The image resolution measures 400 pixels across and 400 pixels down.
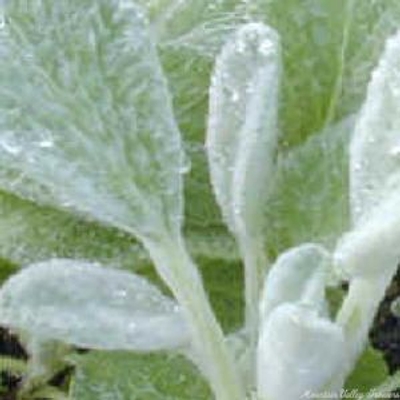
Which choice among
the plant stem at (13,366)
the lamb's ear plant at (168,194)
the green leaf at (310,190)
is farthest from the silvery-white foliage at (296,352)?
the plant stem at (13,366)

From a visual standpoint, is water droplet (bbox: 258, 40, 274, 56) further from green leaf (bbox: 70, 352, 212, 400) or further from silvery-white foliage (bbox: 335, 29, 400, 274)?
green leaf (bbox: 70, 352, 212, 400)

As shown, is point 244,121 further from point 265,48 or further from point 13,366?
point 13,366

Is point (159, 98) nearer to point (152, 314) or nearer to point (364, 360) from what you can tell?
point (152, 314)

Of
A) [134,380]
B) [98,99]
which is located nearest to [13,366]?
[134,380]

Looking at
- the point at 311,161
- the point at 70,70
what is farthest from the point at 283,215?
the point at 70,70

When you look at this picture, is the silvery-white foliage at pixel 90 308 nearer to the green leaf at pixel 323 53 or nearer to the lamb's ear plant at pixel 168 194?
the lamb's ear plant at pixel 168 194
